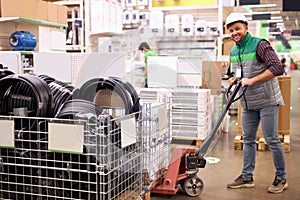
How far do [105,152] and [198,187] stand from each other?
1366 mm

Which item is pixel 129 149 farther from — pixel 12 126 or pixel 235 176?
pixel 235 176

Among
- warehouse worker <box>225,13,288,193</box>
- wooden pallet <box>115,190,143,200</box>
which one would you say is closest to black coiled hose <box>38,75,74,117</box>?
wooden pallet <box>115,190,143,200</box>

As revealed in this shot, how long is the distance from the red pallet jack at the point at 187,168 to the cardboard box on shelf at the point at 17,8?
245cm

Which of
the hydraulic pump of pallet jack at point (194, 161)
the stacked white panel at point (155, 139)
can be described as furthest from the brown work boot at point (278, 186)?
the stacked white panel at point (155, 139)

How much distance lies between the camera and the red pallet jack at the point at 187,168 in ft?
8.61

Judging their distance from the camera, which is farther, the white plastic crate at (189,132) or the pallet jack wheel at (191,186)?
the white plastic crate at (189,132)

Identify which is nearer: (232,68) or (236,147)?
(232,68)

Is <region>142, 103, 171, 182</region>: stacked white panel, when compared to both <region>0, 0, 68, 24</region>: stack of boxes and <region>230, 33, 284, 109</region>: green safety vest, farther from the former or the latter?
<region>0, 0, 68, 24</region>: stack of boxes

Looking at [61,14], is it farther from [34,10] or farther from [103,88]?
[103,88]

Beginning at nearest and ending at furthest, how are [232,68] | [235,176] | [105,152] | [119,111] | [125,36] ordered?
[105,152]
[119,111]
[232,68]
[235,176]
[125,36]

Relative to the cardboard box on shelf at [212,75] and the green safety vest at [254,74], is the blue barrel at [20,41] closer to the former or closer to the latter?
the cardboard box on shelf at [212,75]

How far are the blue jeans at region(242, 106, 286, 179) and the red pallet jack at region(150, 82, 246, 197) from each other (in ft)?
0.78

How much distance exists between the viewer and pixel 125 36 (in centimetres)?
617

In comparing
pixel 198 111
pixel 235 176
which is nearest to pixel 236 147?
pixel 198 111
